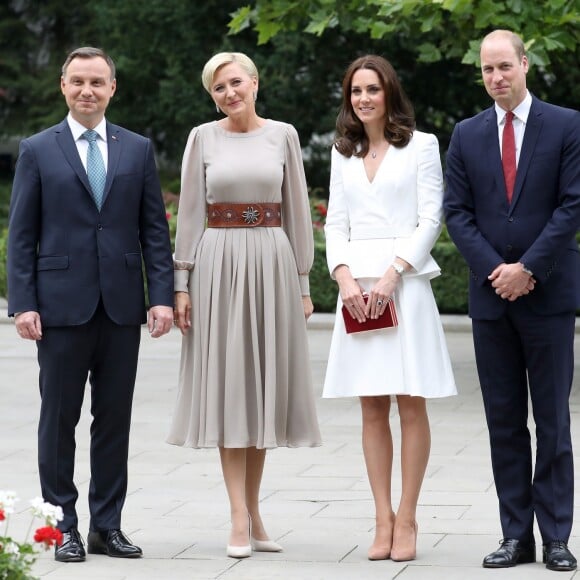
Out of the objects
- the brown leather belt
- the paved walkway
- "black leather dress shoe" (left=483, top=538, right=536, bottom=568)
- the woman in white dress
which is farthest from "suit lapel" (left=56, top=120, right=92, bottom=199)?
"black leather dress shoe" (left=483, top=538, right=536, bottom=568)

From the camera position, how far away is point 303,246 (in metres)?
6.28

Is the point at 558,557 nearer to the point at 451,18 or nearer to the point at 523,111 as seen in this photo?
the point at 523,111

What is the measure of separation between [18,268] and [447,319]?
11.1 m

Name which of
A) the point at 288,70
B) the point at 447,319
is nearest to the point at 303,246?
the point at 447,319

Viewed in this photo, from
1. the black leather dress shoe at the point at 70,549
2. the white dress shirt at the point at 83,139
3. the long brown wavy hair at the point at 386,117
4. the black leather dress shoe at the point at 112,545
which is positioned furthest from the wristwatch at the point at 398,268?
the black leather dress shoe at the point at 70,549

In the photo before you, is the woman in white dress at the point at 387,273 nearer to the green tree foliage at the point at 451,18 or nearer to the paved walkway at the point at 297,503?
the paved walkway at the point at 297,503

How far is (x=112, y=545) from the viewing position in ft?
19.9

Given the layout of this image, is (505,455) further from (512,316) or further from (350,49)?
(350,49)

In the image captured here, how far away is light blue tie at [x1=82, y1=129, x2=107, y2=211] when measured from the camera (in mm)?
6012

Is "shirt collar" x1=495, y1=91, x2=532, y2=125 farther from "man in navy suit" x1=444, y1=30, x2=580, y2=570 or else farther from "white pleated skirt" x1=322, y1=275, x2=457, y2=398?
"white pleated skirt" x1=322, y1=275, x2=457, y2=398

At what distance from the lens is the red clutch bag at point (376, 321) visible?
5930 mm

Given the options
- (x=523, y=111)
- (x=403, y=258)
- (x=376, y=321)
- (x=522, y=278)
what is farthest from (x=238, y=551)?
(x=523, y=111)

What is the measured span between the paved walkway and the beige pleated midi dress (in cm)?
51

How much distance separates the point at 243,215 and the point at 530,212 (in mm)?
1223
